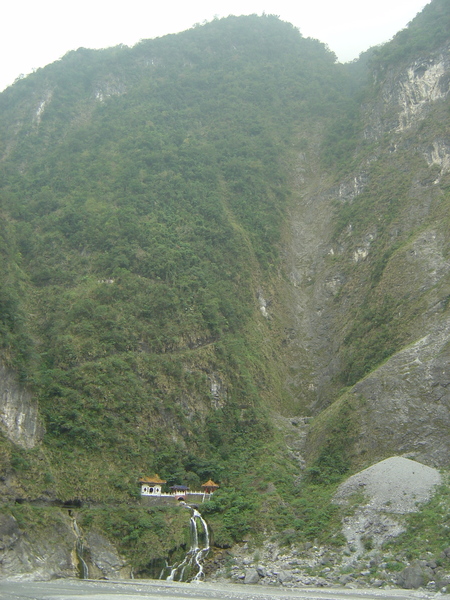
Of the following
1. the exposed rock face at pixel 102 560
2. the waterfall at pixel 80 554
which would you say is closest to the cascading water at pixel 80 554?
the waterfall at pixel 80 554

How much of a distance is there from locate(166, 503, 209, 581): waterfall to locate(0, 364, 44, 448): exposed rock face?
11081 millimetres

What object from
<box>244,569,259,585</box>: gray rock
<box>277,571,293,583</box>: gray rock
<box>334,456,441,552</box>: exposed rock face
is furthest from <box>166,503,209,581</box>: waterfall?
<box>334,456,441,552</box>: exposed rock face

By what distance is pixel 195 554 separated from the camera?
3375 cm

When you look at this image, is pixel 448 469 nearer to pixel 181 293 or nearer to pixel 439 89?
pixel 181 293

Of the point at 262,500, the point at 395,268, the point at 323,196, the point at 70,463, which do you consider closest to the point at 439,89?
the point at 323,196

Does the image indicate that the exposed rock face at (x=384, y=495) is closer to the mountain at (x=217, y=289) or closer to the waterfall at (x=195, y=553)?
the mountain at (x=217, y=289)

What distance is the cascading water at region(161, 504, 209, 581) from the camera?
32.0m

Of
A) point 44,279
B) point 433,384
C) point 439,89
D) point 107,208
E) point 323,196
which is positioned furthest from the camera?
point 323,196

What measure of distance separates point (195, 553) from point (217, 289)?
28.8 m

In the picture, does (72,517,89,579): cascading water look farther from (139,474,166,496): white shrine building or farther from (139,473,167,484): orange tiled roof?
(139,473,167,484): orange tiled roof

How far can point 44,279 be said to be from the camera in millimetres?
54094

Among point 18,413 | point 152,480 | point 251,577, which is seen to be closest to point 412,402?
point 251,577

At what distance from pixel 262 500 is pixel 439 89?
195ft

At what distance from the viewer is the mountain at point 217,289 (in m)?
37.4
